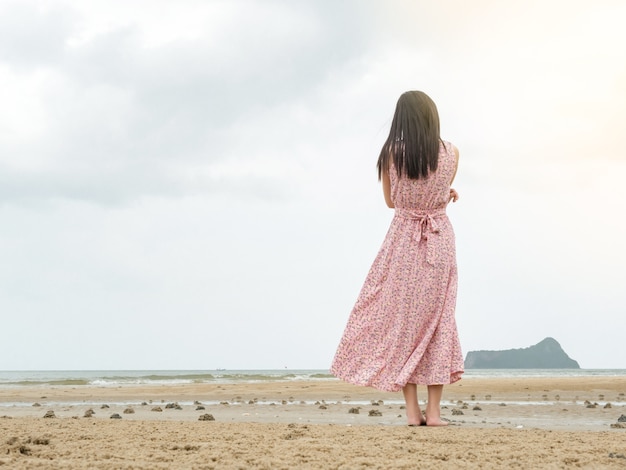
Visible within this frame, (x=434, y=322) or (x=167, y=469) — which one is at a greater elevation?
(x=434, y=322)

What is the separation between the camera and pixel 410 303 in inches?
226

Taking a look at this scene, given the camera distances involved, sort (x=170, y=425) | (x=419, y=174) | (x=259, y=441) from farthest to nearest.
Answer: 1. (x=419, y=174)
2. (x=170, y=425)
3. (x=259, y=441)

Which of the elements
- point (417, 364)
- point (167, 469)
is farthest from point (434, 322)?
point (167, 469)

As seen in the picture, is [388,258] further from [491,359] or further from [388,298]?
[491,359]

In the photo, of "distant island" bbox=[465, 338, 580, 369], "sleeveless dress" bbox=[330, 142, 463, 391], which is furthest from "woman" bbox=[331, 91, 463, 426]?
"distant island" bbox=[465, 338, 580, 369]

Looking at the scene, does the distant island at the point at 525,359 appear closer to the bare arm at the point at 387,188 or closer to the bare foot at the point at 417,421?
the bare arm at the point at 387,188

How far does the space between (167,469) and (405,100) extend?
3853 mm

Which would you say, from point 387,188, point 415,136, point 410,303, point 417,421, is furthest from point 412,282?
point 415,136

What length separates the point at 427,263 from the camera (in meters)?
5.75

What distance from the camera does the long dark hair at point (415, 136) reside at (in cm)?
580

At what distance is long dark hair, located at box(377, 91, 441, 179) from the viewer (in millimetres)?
5801

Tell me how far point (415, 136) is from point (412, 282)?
4.00 ft

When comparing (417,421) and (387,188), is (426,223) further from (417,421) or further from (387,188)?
(417,421)

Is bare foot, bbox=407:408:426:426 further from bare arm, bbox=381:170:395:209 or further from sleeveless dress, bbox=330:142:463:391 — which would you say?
bare arm, bbox=381:170:395:209
